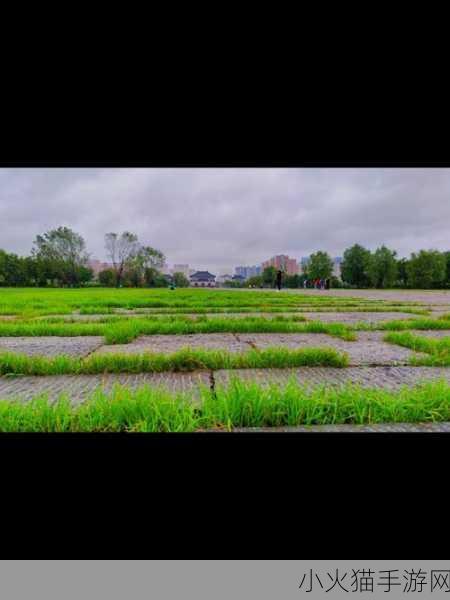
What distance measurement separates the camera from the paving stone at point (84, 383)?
6.04 ft

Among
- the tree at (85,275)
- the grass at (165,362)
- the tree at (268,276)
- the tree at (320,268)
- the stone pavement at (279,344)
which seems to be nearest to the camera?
the grass at (165,362)

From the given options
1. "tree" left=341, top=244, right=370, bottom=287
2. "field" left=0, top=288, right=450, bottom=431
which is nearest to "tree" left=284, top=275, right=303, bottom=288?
"tree" left=341, top=244, right=370, bottom=287

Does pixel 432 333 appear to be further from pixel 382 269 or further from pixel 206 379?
pixel 382 269

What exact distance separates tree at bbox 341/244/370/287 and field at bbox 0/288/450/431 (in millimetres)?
25208

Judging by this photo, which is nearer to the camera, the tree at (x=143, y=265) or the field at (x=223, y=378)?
the field at (x=223, y=378)

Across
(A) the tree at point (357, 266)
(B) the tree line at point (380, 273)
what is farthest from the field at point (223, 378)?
(A) the tree at point (357, 266)

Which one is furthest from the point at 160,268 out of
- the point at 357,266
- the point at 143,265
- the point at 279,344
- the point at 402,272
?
the point at 402,272

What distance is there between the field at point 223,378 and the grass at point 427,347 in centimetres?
1

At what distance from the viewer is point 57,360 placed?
230 centimetres

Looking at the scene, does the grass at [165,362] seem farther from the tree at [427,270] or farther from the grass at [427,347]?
the tree at [427,270]

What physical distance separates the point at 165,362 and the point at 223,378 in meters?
0.50

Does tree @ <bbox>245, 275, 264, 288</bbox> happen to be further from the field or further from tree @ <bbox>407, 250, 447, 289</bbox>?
the field

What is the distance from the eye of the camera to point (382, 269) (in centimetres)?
3109
